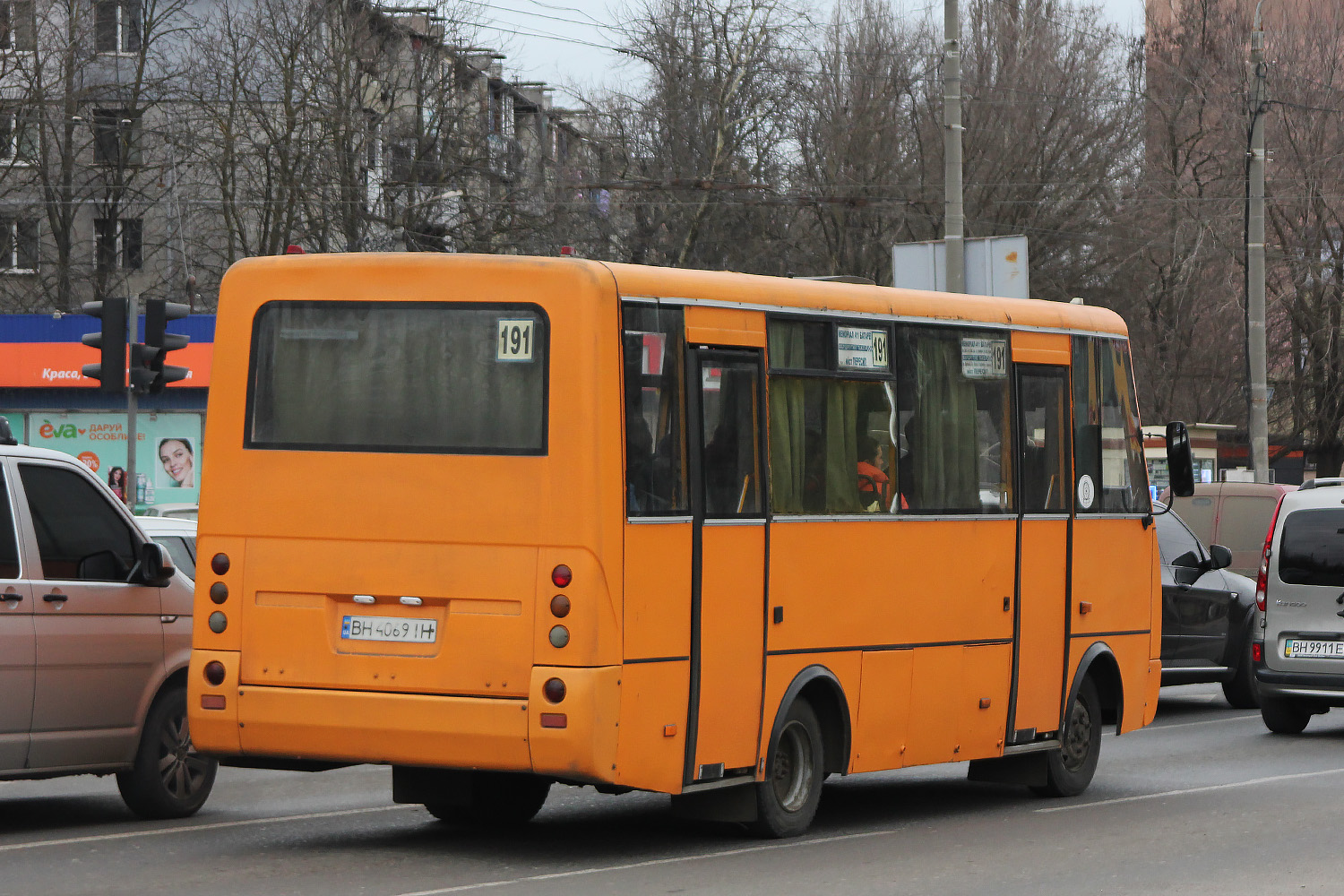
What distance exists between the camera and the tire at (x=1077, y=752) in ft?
39.3

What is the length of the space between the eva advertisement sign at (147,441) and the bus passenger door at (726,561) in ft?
99.1

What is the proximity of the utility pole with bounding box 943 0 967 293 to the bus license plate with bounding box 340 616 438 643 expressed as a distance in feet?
43.6

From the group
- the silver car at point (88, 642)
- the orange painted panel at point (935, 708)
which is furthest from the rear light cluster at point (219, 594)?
the orange painted panel at point (935, 708)

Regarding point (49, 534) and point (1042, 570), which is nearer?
point (49, 534)

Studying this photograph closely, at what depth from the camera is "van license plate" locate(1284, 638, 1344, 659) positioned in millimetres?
15734

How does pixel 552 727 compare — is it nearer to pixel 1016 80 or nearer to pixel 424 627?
pixel 424 627

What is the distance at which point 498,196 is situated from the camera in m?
43.8

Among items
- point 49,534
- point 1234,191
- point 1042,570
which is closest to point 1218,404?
point 1234,191

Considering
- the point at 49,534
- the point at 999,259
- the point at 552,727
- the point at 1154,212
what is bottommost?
the point at 552,727

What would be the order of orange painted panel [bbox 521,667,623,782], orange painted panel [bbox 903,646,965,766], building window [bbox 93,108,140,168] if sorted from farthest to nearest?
building window [bbox 93,108,140,168] → orange painted panel [bbox 903,646,965,766] → orange painted panel [bbox 521,667,623,782]

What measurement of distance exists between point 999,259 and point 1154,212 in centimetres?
2318

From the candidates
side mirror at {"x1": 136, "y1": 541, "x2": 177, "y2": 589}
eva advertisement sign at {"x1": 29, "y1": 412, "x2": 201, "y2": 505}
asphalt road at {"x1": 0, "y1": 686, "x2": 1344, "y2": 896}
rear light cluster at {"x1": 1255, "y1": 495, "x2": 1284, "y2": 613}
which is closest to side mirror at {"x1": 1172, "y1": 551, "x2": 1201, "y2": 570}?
rear light cluster at {"x1": 1255, "y1": 495, "x2": 1284, "y2": 613}

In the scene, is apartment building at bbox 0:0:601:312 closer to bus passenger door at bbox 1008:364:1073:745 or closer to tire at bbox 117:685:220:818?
bus passenger door at bbox 1008:364:1073:745

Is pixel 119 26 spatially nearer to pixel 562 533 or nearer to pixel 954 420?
pixel 954 420
